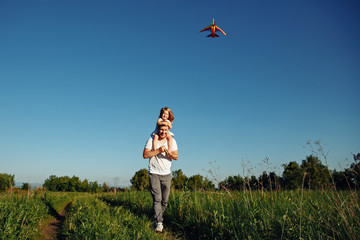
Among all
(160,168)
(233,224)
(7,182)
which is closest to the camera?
(233,224)

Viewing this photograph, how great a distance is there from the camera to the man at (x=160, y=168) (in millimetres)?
4422

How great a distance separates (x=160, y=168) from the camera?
180 inches

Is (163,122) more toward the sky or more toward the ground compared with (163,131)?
more toward the sky

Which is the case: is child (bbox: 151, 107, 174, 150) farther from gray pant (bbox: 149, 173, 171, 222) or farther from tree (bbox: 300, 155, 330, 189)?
tree (bbox: 300, 155, 330, 189)

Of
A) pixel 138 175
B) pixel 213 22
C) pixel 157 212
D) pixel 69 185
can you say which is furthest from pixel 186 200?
pixel 69 185

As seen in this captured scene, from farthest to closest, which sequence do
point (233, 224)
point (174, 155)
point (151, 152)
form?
1. point (174, 155)
2. point (151, 152)
3. point (233, 224)

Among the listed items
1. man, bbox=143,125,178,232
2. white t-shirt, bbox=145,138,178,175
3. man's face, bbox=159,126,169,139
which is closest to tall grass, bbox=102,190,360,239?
man, bbox=143,125,178,232

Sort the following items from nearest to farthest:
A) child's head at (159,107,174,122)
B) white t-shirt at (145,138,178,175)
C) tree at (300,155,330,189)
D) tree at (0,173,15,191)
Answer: tree at (300,155,330,189)
white t-shirt at (145,138,178,175)
child's head at (159,107,174,122)
tree at (0,173,15,191)

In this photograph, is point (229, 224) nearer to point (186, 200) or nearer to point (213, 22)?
point (186, 200)

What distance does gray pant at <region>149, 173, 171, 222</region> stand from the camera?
436cm

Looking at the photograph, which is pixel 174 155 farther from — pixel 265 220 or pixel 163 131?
pixel 265 220

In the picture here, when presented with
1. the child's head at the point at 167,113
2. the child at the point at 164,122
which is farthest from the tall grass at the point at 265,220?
the child's head at the point at 167,113

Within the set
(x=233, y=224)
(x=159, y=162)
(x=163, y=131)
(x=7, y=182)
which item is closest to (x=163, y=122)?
(x=163, y=131)

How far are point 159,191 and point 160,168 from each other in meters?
0.47
